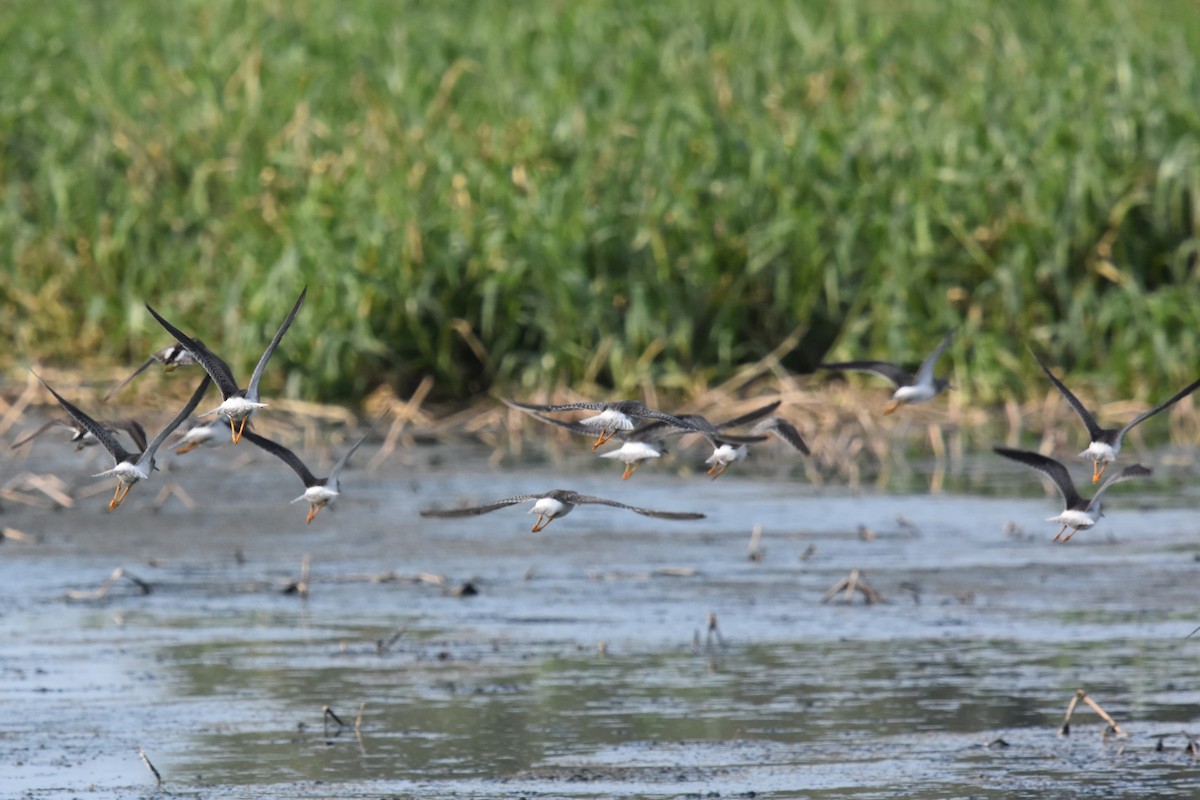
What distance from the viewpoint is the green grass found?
13.4 m

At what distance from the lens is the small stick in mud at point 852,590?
879 centimetres

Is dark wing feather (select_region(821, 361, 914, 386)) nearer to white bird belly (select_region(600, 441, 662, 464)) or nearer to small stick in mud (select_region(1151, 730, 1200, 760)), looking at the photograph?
white bird belly (select_region(600, 441, 662, 464))

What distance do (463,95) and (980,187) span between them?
3.94 meters

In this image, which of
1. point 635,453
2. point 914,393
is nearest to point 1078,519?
point 914,393

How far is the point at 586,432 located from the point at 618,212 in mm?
7596

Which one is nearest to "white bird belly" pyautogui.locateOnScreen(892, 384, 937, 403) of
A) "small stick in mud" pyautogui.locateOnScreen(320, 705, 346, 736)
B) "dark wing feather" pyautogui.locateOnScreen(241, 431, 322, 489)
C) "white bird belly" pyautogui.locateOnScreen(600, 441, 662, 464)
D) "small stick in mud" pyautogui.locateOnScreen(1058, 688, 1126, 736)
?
"white bird belly" pyautogui.locateOnScreen(600, 441, 662, 464)

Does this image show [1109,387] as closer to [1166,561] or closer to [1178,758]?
[1166,561]

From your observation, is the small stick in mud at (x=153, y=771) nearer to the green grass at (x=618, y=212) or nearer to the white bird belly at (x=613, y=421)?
the white bird belly at (x=613, y=421)

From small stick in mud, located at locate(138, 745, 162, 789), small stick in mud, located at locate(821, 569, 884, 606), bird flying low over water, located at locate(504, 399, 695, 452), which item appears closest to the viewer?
bird flying low over water, located at locate(504, 399, 695, 452)

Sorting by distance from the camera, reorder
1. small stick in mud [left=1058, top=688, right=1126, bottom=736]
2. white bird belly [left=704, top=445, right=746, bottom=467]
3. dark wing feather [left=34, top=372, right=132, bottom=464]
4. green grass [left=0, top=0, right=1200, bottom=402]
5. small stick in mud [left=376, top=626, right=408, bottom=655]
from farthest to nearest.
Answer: green grass [left=0, top=0, right=1200, bottom=402] → small stick in mud [left=376, top=626, right=408, bottom=655] → small stick in mud [left=1058, top=688, right=1126, bottom=736] → white bird belly [left=704, top=445, right=746, bottom=467] → dark wing feather [left=34, top=372, right=132, bottom=464]

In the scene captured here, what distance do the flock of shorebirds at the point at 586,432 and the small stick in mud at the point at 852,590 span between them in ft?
6.01

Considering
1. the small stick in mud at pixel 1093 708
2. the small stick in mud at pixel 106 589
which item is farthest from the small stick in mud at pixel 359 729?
the small stick in mud at pixel 106 589

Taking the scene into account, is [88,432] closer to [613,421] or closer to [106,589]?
[613,421]

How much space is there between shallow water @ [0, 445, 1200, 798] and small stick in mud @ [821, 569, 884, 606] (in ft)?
0.11
